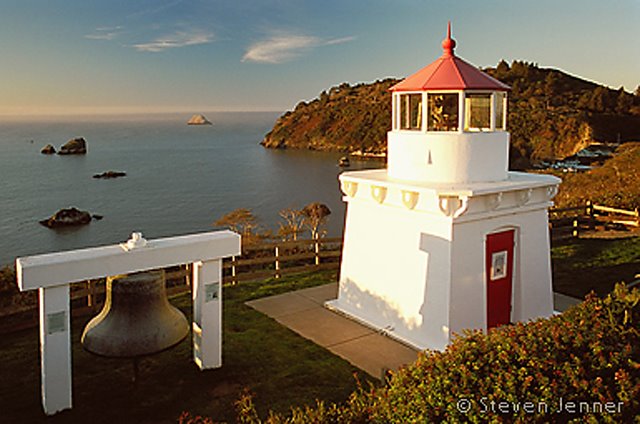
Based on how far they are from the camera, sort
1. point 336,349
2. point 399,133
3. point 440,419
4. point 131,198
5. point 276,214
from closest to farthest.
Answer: point 440,419 < point 336,349 < point 399,133 < point 276,214 < point 131,198

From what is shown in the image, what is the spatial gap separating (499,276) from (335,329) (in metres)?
2.95

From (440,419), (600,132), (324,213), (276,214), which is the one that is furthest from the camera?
→ (600,132)

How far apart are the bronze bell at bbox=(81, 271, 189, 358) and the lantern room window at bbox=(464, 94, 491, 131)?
18.2 feet

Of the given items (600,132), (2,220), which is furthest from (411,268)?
(600,132)

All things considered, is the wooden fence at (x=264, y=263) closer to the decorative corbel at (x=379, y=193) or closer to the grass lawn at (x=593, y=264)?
the grass lawn at (x=593, y=264)

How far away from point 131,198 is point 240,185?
47.6 ft

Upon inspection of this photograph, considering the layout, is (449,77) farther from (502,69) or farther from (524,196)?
(502,69)

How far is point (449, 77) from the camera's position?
8.25 meters

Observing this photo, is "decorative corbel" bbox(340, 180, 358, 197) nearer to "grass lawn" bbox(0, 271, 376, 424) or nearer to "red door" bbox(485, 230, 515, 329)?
"red door" bbox(485, 230, 515, 329)

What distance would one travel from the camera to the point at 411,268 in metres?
8.46

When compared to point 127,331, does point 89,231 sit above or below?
below

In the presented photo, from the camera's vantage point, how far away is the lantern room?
8.30 metres

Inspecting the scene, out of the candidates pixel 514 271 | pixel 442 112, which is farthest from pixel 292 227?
pixel 442 112

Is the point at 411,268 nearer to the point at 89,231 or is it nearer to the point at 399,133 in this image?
the point at 399,133
